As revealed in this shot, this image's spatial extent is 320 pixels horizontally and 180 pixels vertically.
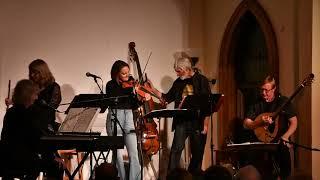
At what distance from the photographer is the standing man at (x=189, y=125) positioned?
21.3 ft

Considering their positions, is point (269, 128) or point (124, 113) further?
point (124, 113)

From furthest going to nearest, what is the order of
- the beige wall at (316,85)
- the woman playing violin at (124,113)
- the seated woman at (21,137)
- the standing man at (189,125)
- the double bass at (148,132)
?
the double bass at (148,132) < the standing man at (189,125) < the woman playing violin at (124,113) < the beige wall at (316,85) < the seated woman at (21,137)

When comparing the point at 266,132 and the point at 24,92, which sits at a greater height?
the point at 24,92

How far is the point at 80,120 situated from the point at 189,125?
1792mm

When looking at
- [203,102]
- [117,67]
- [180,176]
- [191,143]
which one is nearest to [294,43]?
[203,102]

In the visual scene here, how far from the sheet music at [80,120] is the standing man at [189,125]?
64.5 inches

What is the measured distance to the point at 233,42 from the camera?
25.1ft

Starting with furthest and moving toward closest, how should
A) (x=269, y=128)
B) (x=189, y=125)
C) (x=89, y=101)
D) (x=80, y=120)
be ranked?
(x=189, y=125)
(x=269, y=128)
(x=89, y=101)
(x=80, y=120)

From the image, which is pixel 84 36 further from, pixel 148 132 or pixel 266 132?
pixel 266 132

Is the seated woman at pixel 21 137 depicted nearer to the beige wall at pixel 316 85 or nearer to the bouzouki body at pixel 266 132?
the bouzouki body at pixel 266 132

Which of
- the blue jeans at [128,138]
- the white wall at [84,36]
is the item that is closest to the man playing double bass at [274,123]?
the blue jeans at [128,138]

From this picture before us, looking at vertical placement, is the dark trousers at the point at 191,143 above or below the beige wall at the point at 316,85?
below

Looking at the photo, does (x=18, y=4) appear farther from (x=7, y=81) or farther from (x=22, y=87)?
(x=22, y=87)

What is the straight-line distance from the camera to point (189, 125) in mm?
6504
